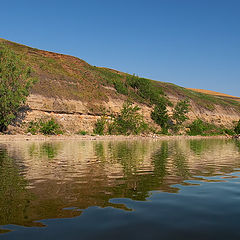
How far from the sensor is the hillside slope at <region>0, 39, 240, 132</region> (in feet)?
153

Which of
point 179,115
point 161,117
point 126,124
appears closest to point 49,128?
point 126,124

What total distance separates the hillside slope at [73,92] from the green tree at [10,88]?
429cm

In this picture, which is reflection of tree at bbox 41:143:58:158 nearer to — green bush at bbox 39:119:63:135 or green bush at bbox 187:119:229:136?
green bush at bbox 39:119:63:135

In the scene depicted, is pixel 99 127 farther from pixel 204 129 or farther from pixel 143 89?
pixel 204 129

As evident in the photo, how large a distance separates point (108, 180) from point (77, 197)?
231 centimetres

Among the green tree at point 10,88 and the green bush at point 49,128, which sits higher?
the green tree at point 10,88

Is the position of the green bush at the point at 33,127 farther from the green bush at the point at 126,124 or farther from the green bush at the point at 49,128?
the green bush at the point at 126,124

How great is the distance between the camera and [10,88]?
38.7 m

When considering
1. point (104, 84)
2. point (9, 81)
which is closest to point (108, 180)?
point (9, 81)

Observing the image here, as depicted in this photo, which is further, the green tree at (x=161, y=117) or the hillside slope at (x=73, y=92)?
the green tree at (x=161, y=117)

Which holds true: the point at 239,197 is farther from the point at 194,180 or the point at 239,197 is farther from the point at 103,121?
the point at 103,121

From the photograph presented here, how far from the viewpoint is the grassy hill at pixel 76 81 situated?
51.5 meters

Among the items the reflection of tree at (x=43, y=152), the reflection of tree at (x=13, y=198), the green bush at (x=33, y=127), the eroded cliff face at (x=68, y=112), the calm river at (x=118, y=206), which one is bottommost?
the reflection of tree at (x=43, y=152)

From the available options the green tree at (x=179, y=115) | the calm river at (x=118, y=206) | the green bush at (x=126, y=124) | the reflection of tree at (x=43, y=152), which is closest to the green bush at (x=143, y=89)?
the green tree at (x=179, y=115)
